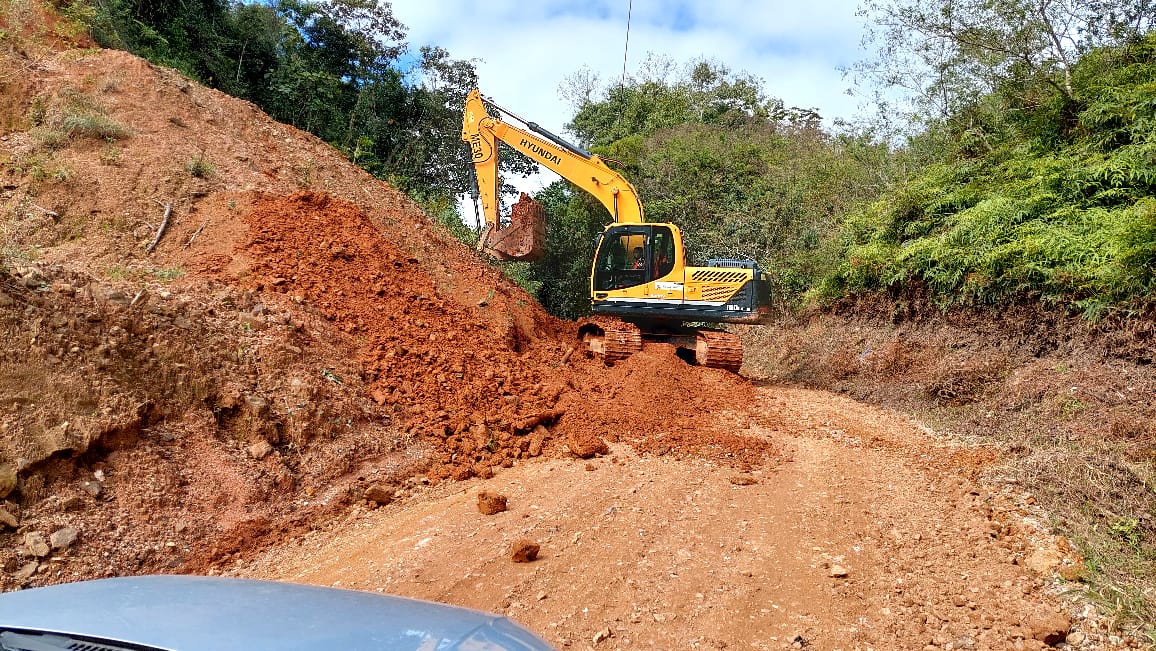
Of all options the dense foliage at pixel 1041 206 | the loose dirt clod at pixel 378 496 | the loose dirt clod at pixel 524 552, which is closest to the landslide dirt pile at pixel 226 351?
the loose dirt clod at pixel 378 496

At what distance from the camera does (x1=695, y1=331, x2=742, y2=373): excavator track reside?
11.0 metres

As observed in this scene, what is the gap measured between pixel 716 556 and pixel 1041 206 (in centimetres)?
880

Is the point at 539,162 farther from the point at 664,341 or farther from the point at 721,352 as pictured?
the point at 721,352

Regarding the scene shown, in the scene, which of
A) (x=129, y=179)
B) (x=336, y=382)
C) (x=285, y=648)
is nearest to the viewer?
(x=285, y=648)

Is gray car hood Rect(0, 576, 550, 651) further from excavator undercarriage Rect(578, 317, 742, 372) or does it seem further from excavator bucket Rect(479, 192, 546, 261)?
excavator bucket Rect(479, 192, 546, 261)

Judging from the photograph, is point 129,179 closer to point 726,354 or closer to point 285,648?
point 726,354

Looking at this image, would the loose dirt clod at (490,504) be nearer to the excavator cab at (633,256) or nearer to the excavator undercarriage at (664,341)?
the excavator undercarriage at (664,341)

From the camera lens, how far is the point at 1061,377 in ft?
26.6

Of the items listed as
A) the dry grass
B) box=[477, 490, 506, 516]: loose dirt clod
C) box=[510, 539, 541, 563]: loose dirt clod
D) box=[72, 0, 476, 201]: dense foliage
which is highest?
box=[72, 0, 476, 201]: dense foliage

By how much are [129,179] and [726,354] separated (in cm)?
870

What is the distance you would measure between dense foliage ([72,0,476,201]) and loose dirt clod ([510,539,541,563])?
14.0 m

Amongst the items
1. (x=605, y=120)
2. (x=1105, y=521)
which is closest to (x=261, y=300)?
(x=1105, y=521)

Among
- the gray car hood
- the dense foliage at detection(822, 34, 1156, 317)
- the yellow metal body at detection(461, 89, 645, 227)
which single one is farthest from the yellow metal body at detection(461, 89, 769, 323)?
the gray car hood

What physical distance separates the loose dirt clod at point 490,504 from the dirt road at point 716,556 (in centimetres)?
8
